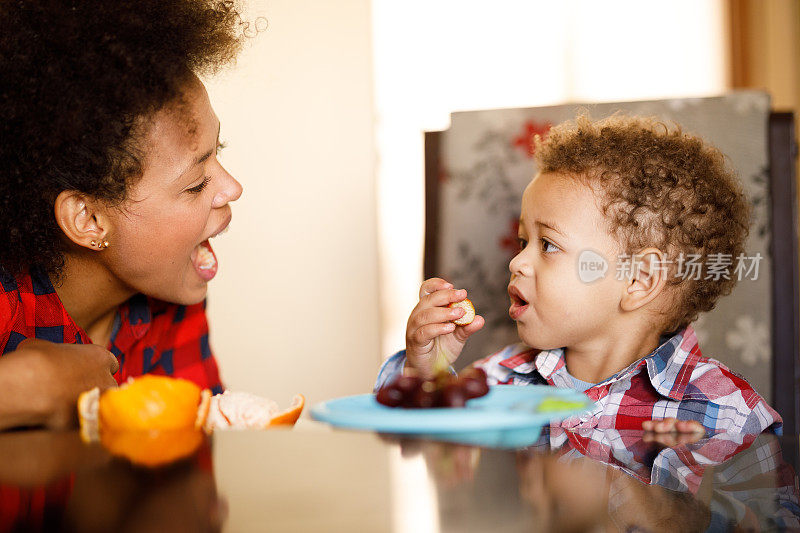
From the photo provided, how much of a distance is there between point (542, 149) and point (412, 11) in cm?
121

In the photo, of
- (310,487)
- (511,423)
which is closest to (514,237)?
(511,423)

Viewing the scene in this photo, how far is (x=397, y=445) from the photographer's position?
2.07 feet

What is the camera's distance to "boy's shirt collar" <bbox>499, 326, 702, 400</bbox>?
1233 mm

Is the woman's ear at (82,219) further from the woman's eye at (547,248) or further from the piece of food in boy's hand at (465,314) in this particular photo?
the woman's eye at (547,248)

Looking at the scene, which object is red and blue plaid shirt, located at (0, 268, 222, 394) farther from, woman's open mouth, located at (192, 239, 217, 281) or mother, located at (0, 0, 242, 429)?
woman's open mouth, located at (192, 239, 217, 281)

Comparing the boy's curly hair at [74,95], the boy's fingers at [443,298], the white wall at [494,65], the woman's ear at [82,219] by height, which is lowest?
the boy's fingers at [443,298]

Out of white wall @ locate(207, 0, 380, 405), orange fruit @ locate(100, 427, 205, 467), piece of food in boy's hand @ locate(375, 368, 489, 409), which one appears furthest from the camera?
white wall @ locate(207, 0, 380, 405)

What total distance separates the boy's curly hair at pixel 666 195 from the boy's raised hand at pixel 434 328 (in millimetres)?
318

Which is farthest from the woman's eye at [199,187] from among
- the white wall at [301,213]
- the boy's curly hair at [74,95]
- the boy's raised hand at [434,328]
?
the white wall at [301,213]

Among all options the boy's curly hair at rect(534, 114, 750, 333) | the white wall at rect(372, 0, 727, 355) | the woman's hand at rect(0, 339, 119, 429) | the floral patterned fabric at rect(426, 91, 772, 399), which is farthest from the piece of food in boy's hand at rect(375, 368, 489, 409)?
the white wall at rect(372, 0, 727, 355)

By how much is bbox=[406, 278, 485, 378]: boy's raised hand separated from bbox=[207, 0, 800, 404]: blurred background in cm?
108

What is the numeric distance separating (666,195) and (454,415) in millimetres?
890

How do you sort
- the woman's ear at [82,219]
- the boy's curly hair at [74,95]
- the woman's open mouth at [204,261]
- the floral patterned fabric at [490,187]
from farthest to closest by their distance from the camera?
the floral patterned fabric at [490,187]
the woman's open mouth at [204,261]
the woman's ear at [82,219]
the boy's curly hair at [74,95]

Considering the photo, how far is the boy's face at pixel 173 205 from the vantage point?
1202mm
